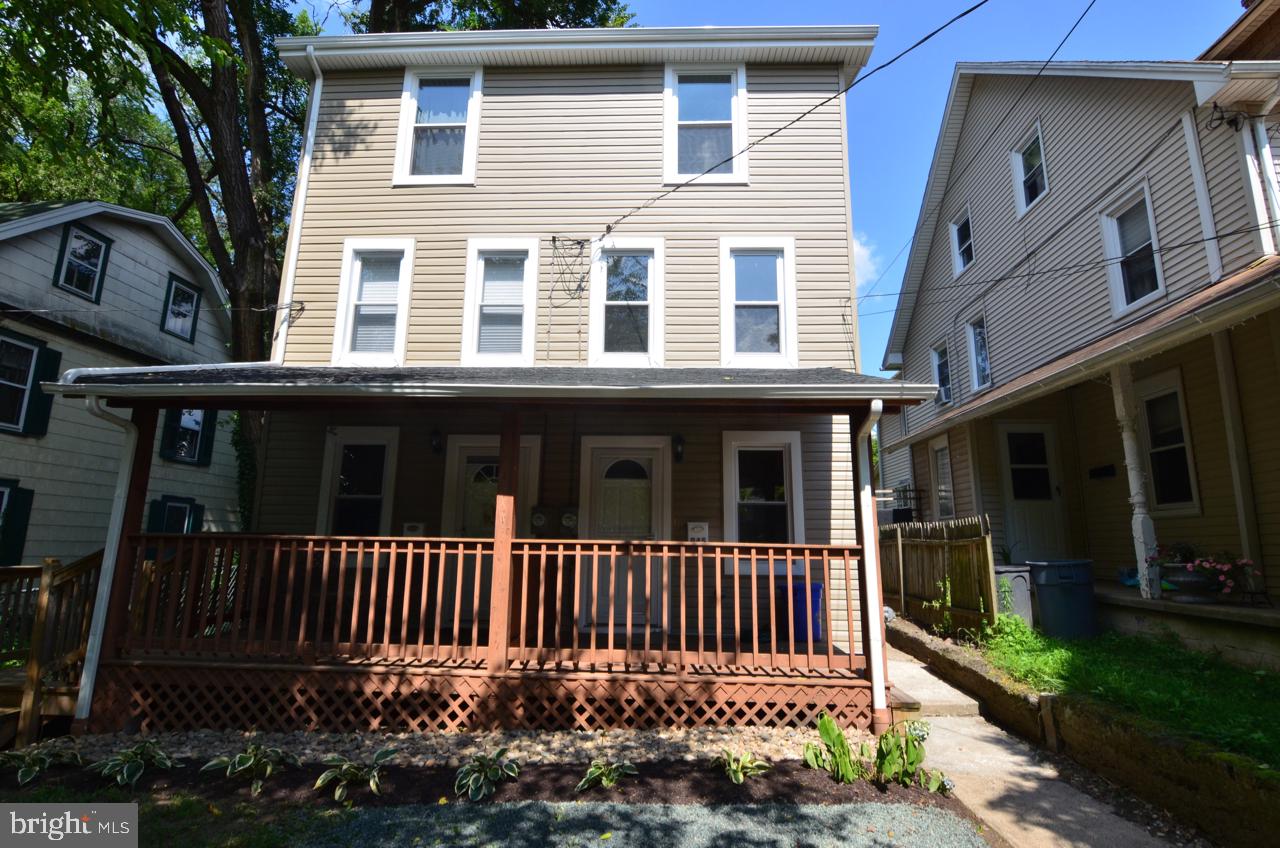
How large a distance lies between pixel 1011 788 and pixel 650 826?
2.52 meters

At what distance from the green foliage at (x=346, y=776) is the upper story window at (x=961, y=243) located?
13852 millimetres

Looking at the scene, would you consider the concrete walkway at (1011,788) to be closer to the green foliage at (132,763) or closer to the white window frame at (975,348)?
the green foliage at (132,763)

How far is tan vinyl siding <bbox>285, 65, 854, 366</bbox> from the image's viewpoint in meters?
7.70

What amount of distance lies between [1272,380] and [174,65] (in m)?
15.4

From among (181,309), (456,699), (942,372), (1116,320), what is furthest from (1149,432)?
(181,309)

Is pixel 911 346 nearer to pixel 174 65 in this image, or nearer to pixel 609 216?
pixel 609 216

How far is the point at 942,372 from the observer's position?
573 inches

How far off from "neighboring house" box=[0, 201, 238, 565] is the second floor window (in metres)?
5.21

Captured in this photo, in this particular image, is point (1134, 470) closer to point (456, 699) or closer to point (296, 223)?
point (456, 699)

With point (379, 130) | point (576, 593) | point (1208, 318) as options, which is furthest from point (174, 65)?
point (1208, 318)

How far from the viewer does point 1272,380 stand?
20.9 feet

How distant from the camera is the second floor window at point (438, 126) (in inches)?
326

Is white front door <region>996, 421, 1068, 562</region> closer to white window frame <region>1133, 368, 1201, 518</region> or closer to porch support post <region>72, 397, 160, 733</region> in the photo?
white window frame <region>1133, 368, 1201, 518</region>

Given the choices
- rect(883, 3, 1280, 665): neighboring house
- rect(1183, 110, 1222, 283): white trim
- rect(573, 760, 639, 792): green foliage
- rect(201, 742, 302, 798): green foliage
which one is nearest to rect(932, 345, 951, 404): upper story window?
rect(883, 3, 1280, 665): neighboring house
